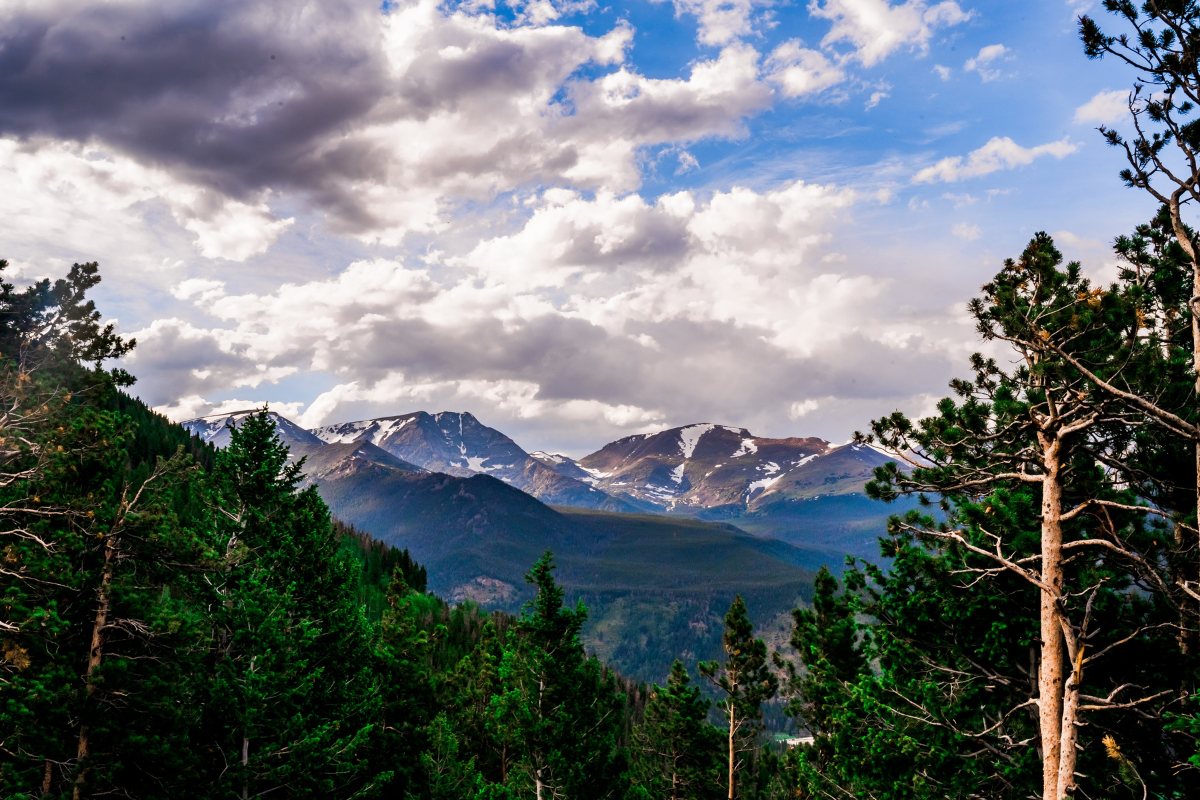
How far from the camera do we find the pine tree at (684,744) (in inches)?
1318

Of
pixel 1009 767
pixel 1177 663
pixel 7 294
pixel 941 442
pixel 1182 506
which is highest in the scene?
pixel 7 294

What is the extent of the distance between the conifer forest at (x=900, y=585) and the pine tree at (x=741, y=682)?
11258 mm

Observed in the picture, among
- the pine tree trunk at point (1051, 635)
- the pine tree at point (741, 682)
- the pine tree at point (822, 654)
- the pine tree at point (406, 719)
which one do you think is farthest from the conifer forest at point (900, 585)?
the pine tree at point (741, 682)

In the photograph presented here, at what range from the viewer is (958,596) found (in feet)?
50.2

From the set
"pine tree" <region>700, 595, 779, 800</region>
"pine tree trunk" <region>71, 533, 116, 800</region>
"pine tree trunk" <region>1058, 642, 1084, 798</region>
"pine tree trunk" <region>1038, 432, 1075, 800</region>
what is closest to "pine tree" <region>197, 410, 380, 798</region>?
"pine tree trunk" <region>71, 533, 116, 800</region>

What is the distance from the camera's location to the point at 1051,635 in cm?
1107

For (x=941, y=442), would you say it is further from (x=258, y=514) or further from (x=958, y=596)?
(x=258, y=514)

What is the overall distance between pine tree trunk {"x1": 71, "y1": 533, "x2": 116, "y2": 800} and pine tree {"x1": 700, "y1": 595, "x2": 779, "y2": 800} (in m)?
23.8

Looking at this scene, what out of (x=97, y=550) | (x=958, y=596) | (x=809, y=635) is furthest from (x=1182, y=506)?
(x=97, y=550)

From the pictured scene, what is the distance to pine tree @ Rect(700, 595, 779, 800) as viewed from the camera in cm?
3152

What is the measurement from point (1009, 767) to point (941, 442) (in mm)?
6870

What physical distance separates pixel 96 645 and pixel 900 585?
64.6 feet

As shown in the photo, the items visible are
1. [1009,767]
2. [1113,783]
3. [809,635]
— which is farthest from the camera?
[809,635]

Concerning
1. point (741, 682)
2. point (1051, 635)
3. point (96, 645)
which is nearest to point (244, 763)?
point (96, 645)
